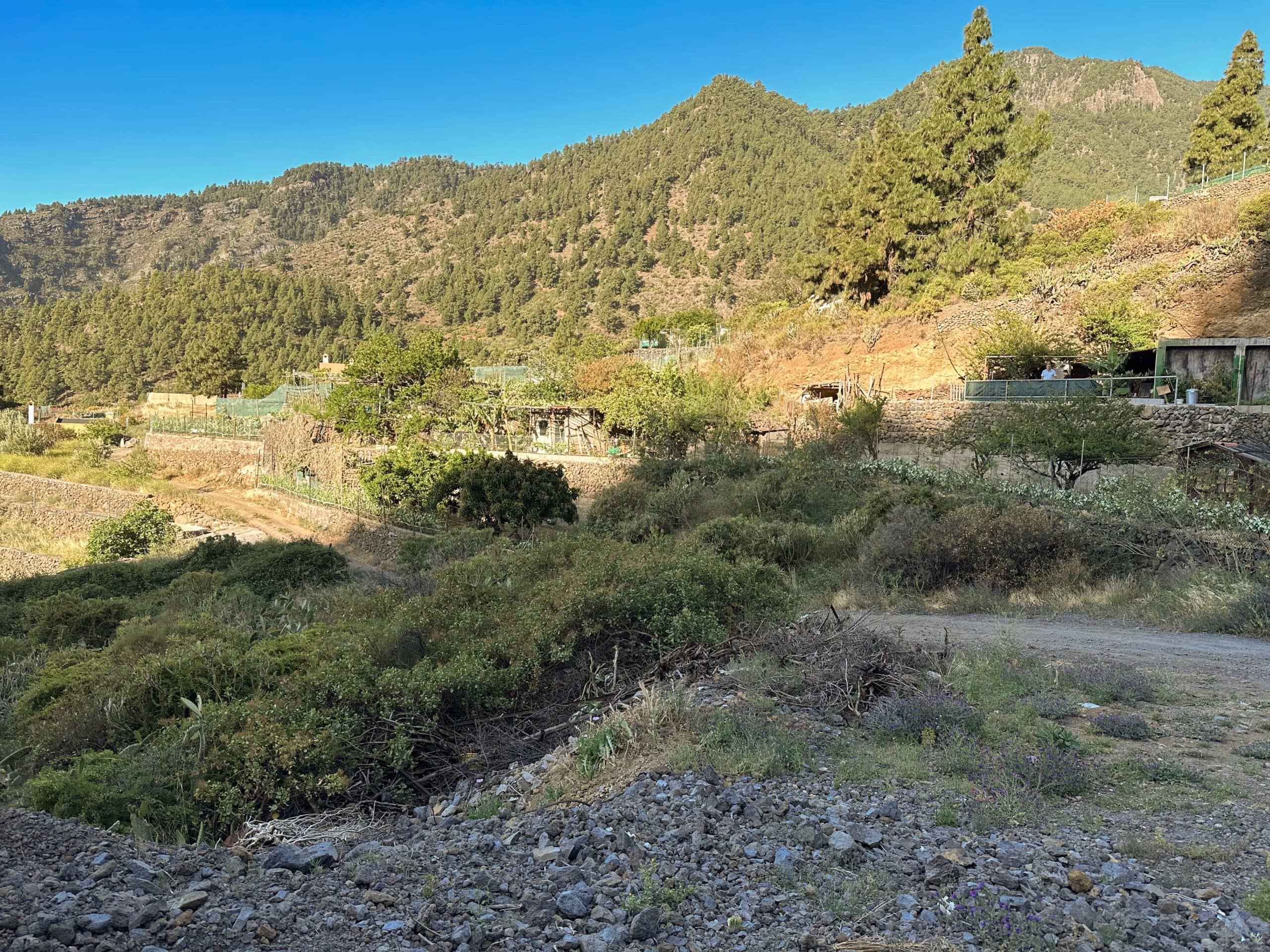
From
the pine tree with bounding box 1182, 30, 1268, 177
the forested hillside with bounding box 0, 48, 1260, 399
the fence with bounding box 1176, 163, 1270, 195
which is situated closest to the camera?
the fence with bounding box 1176, 163, 1270, 195

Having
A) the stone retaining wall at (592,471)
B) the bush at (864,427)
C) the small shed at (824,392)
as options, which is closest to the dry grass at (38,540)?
the stone retaining wall at (592,471)

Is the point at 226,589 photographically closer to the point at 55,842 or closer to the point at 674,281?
the point at 55,842

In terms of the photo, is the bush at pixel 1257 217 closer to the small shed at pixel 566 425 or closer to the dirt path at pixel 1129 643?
the small shed at pixel 566 425

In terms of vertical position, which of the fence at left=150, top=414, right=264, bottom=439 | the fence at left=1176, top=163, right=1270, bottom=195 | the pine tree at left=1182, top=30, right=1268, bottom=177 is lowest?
the fence at left=150, top=414, right=264, bottom=439

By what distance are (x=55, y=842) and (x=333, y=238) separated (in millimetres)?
137045

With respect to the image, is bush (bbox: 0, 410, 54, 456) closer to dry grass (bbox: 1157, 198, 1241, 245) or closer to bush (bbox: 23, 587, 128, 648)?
bush (bbox: 23, 587, 128, 648)

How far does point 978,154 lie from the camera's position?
36.0m

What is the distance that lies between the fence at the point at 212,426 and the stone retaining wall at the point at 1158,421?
105ft

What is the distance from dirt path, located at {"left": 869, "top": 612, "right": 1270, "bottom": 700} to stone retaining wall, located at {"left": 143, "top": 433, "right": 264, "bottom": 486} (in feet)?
116

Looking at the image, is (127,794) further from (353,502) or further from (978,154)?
(978,154)

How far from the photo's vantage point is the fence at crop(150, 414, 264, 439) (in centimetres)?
4278

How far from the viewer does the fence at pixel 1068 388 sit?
2031cm

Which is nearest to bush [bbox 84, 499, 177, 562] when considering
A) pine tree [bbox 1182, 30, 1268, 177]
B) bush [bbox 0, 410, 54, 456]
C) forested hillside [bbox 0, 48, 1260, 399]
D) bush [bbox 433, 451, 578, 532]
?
bush [bbox 433, 451, 578, 532]

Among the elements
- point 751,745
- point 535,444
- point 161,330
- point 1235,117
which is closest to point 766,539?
point 751,745
